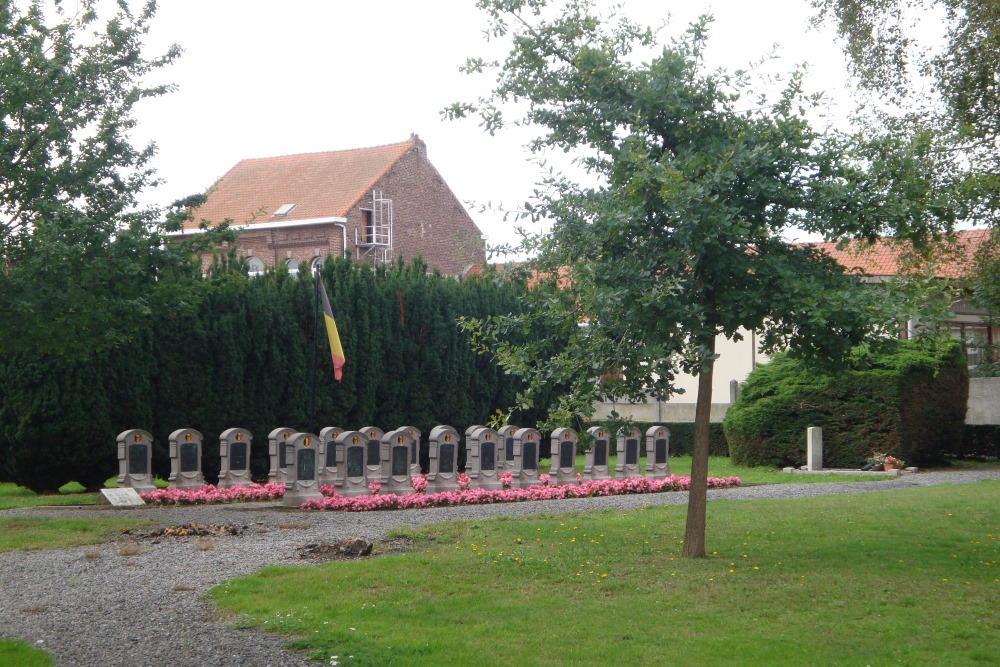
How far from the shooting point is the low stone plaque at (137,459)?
54.7ft

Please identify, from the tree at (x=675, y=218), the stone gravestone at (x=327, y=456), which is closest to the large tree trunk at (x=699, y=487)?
the tree at (x=675, y=218)

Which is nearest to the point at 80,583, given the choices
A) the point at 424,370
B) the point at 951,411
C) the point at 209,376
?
the point at 209,376

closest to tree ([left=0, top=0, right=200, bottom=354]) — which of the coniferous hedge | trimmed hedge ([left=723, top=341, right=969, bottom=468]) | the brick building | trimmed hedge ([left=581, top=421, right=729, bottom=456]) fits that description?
the coniferous hedge

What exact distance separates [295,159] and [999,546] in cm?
3689

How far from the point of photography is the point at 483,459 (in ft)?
58.8

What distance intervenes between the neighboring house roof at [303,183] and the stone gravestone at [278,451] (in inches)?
841

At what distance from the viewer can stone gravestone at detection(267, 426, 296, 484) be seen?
17.4 meters

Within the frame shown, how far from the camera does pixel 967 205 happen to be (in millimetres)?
10000

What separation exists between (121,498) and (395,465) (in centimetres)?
427

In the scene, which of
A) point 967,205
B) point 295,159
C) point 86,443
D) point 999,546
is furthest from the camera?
point 295,159

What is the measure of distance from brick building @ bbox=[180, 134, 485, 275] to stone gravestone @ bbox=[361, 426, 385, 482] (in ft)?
66.9

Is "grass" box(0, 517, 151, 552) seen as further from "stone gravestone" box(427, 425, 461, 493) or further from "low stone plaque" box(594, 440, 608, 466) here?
"low stone plaque" box(594, 440, 608, 466)

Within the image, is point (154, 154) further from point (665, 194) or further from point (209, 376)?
point (665, 194)

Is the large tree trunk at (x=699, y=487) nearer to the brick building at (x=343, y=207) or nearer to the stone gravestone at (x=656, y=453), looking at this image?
the stone gravestone at (x=656, y=453)
